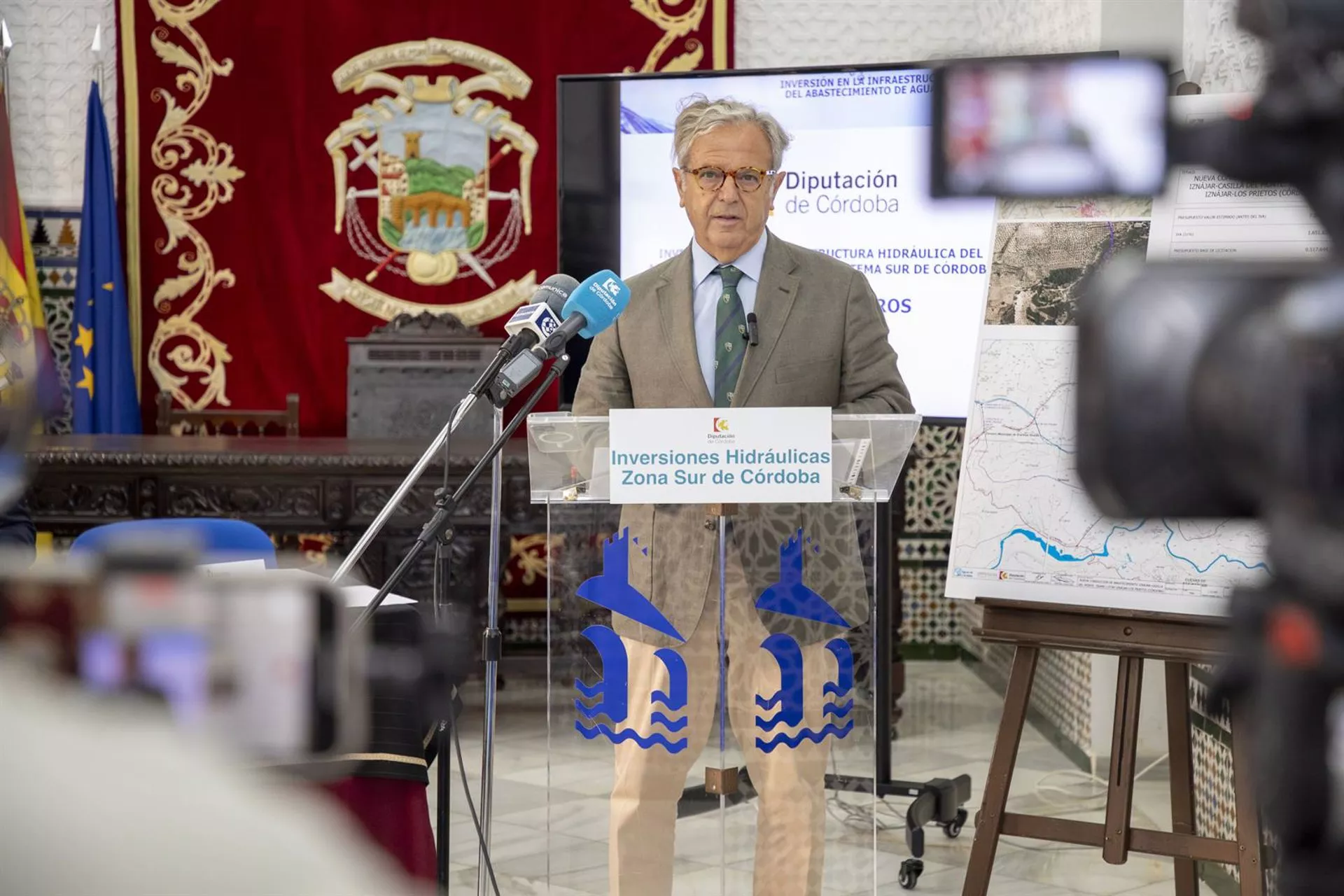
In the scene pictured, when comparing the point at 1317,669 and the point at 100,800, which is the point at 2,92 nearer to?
the point at 100,800

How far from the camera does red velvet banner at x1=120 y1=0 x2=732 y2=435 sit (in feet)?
20.8

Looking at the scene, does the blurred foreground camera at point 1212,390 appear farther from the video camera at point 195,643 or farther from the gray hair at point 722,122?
the gray hair at point 722,122

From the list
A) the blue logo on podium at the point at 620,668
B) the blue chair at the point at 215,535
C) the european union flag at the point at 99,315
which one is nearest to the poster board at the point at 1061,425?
the blue logo on podium at the point at 620,668

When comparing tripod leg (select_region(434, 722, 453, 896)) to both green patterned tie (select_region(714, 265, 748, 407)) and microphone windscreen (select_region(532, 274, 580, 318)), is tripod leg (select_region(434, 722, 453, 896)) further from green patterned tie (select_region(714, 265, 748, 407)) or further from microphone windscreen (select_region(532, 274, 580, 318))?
green patterned tie (select_region(714, 265, 748, 407))

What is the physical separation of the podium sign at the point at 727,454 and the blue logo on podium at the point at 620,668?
0.13m

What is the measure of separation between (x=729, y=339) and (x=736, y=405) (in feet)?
0.50

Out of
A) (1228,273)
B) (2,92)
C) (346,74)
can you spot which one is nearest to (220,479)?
(346,74)

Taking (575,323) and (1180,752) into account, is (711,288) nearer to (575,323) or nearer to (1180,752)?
(575,323)

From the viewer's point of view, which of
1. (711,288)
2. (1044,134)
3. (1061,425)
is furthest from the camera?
(1061,425)

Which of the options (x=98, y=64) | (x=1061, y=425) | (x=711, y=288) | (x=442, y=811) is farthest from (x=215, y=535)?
(x=98, y=64)

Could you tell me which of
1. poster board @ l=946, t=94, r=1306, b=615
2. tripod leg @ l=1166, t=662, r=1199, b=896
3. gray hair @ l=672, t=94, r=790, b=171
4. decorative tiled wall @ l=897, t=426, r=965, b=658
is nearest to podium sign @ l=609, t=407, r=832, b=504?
poster board @ l=946, t=94, r=1306, b=615

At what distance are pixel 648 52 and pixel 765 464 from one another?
4.42m

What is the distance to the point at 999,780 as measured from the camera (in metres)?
2.82

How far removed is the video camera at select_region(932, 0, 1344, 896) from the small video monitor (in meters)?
0.04
